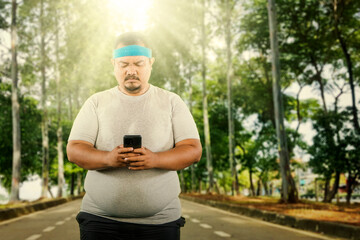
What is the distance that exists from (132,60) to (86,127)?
364 millimetres

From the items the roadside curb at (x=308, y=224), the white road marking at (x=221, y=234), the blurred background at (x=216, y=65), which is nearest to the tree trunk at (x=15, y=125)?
the blurred background at (x=216, y=65)

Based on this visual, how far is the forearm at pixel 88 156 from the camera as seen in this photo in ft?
6.43

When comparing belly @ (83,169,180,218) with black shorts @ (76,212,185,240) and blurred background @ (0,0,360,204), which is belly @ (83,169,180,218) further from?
blurred background @ (0,0,360,204)

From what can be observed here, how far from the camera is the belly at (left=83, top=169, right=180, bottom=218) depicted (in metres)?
2.01

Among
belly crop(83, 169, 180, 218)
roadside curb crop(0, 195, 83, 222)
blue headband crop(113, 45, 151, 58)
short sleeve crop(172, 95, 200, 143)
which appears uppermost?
blue headband crop(113, 45, 151, 58)

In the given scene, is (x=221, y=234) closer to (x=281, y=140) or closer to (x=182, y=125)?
(x=182, y=125)

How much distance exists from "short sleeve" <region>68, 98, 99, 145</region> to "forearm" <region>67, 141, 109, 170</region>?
0.16ft

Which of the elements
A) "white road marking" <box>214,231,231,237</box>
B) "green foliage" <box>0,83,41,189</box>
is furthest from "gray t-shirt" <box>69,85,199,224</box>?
"green foliage" <box>0,83,41,189</box>

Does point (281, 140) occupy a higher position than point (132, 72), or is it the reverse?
point (281, 140)

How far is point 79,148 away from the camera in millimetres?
2008

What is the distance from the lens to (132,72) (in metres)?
2.09

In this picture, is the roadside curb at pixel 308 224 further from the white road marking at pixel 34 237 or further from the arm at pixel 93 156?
the arm at pixel 93 156

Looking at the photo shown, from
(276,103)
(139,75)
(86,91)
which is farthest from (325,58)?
(86,91)

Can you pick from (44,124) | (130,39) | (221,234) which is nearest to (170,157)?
(130,39)
